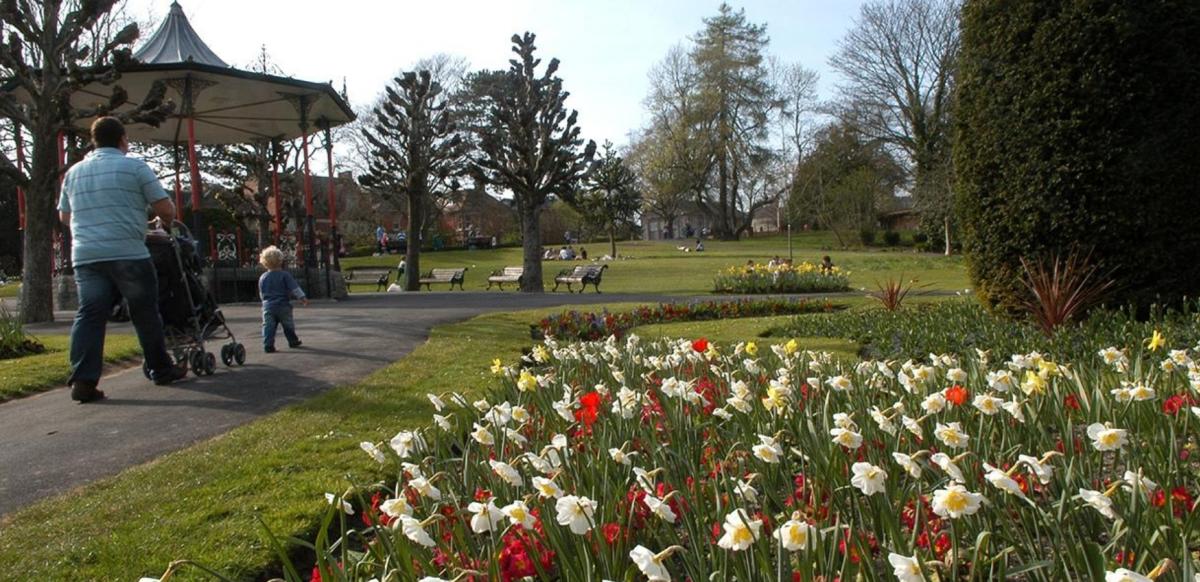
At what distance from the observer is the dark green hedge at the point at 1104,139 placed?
24.8 ft

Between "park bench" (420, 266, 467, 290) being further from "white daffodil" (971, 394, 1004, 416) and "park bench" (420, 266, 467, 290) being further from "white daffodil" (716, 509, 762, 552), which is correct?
"white daffodil" (716, 509, 762, 552)

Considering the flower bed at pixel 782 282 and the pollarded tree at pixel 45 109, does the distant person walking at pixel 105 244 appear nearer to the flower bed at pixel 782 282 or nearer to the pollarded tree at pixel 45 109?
the pollarded tree at pixel 45 109

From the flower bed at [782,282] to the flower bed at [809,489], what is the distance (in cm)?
1763

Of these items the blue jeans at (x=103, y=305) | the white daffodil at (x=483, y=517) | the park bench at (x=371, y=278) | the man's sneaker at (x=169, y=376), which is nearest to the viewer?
the white daffodil at (x=483, y=517)

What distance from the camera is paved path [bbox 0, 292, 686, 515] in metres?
4.19

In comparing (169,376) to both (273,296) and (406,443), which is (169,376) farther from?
(406,443)

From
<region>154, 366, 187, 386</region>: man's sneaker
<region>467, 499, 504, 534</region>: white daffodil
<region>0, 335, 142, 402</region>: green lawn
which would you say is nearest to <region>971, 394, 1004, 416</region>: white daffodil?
<region>467, 499, 504, 534</region>: white daffodil

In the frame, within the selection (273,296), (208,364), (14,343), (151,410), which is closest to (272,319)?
(273,296)

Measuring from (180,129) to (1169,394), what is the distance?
23360 mm

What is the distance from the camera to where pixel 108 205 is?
19.6 feet

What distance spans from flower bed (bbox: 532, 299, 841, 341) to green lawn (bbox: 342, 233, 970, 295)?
5.73 meters

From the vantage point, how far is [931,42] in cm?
4362

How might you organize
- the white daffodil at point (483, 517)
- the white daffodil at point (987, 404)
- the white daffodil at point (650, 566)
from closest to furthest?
the white daffodil at point (650, 566), the white daffodil at point (483, 517), the white daffodil at point (987, 404)

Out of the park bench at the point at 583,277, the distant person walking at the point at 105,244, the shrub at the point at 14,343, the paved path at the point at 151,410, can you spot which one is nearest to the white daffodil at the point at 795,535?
the paved path at the point at 151,410
